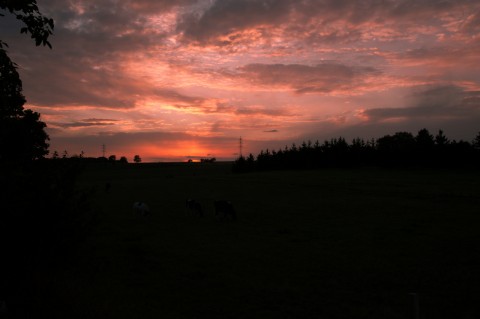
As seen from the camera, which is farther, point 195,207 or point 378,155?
point 378,155

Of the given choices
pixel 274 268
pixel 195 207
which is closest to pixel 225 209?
pixel 195 207

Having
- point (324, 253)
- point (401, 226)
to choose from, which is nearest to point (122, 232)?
point (324, 253)

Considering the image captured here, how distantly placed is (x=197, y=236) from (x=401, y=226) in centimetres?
1313

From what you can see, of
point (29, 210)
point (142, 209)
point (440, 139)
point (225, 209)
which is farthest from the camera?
point (440, 139)

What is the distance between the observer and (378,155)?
103 meters

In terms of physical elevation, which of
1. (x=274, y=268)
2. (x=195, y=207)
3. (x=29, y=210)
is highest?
→ (x=29, y=210)

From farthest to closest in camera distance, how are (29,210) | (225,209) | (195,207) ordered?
(195,207), (225,209), (29,210)

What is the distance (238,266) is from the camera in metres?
15.7

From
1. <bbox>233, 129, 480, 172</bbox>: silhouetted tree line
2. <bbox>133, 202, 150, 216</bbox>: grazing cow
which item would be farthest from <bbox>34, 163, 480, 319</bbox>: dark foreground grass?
<bbox>233, 129, 480, 172</bbox>: silhouetted tree line

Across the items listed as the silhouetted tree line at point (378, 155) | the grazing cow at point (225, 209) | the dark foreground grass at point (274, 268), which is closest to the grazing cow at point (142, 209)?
the dark foreground grass at point (274, 268)

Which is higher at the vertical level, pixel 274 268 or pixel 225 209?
pixel 225 209

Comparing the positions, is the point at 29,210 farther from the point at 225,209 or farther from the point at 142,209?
the point at 142,209

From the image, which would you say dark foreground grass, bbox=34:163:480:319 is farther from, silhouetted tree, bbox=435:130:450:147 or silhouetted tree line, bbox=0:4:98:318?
silhouetted tree, bbox=435:130:450:147

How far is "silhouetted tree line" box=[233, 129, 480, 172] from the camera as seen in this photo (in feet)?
287
